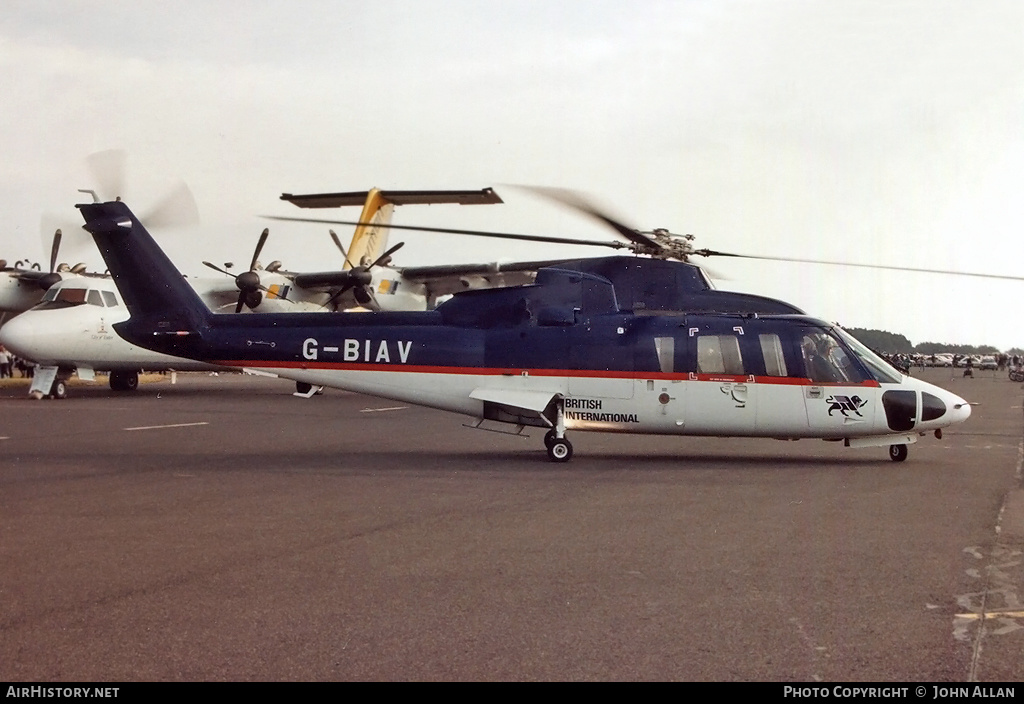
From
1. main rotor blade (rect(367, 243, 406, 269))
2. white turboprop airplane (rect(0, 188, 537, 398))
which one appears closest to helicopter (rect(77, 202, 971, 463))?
white turboprop airplane (rect(0, 188, 537, 398))

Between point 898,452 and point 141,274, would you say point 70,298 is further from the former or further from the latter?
point 898,452

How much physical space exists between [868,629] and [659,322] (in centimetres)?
989

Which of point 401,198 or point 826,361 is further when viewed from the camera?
point 401,198

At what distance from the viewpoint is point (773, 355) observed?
1500 cm

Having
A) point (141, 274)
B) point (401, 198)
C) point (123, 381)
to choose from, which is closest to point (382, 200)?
point (401, 198)

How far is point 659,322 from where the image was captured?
605 inches

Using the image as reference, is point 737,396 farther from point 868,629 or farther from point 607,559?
point 868,629

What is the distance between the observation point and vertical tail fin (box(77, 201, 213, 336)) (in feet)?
48.8

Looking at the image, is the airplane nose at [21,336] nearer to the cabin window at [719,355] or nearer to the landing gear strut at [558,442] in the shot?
the landing gear strut at [558,442]

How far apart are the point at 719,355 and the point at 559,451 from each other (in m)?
2.81

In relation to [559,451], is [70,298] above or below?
above

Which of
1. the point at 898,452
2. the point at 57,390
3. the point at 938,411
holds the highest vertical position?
the point at 938,411

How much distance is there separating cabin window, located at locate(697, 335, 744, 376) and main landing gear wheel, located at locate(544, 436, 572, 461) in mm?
2310
